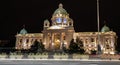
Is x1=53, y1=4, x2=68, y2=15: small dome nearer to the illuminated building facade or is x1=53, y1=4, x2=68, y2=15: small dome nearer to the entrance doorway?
the illuminated building facade

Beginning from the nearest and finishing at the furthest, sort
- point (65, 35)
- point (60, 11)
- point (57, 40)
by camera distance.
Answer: point (65, 35)
point (57, 40)
point (60, 11)

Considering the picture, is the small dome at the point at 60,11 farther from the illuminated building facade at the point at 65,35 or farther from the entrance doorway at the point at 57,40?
the entrance doorway at the point at 57,40

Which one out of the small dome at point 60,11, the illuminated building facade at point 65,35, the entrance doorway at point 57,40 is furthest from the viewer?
the small dome at point 60,11

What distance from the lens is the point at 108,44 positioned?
106562 mm

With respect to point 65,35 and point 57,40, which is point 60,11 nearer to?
point 65,35

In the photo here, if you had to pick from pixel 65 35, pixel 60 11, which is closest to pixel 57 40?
pixel 65 35

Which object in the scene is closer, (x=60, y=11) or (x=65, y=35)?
(x=65, y=35)

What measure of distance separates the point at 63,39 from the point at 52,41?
5.31 metres

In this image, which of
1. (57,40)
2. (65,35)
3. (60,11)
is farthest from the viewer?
(60,11)

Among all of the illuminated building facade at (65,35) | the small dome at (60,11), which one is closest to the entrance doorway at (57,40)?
the illuminated building facade at (65,35)

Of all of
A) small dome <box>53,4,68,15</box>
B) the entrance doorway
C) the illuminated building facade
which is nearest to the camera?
the illuminated building facade

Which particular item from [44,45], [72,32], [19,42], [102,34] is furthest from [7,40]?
[102,34]

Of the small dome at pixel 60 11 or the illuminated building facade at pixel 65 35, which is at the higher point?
the small dome at pixel 60 11

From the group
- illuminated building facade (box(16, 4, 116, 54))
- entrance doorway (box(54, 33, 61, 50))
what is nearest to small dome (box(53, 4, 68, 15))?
illuminated building facade (box(16, 4, 116, 54))
